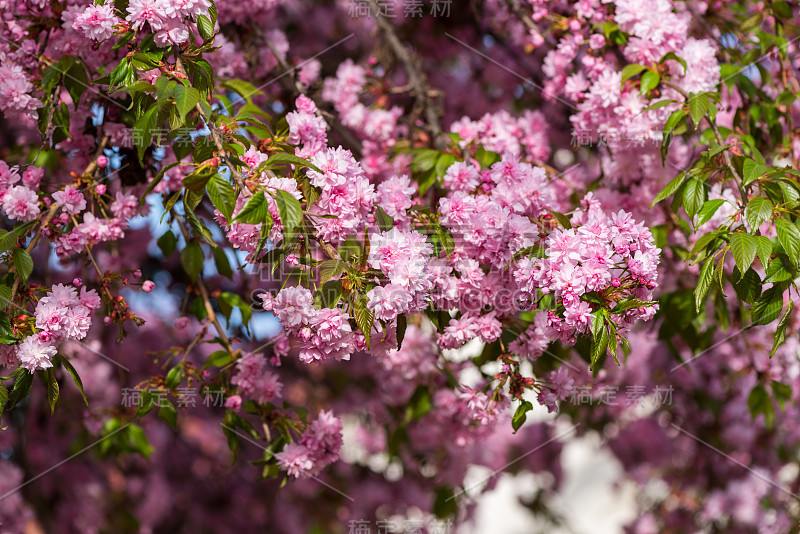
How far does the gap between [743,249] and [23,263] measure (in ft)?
5.13

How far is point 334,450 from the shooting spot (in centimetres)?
190

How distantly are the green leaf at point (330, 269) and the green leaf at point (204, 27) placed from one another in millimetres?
583

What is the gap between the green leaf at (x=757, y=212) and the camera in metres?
1.50

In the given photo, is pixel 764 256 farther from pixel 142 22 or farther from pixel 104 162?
pixel 104 162

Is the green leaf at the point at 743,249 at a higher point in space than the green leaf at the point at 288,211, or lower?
lower

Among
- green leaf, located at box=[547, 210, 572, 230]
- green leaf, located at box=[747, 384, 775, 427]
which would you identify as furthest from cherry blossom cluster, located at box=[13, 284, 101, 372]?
green leaf, located at box=[747, 384, 775, 427]

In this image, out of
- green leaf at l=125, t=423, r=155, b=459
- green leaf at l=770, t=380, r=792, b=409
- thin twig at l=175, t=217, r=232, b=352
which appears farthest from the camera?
green leaf at l=770, t=380, r=792, b=409

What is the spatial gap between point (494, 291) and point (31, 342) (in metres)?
1.03

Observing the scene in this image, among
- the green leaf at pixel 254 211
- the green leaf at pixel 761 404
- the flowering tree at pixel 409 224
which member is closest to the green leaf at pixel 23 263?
the flowering tree at pixel 409 224

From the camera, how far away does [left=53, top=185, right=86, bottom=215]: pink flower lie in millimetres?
1791

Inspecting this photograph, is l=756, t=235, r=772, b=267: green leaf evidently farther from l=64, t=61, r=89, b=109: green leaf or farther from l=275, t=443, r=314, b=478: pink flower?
l=64, t=61, r=89, b=109: green leaf

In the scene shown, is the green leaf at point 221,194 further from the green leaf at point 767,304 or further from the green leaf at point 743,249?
the green leaf at point 767,304

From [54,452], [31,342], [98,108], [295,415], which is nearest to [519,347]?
[295,415]

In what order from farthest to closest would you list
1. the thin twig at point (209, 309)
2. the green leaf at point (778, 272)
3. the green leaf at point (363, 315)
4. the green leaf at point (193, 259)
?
the green leaf at point (193, 259), the thin twig at point (209, 309), the green leaf at point (778, 272), the green leaf at point (363, 315)
